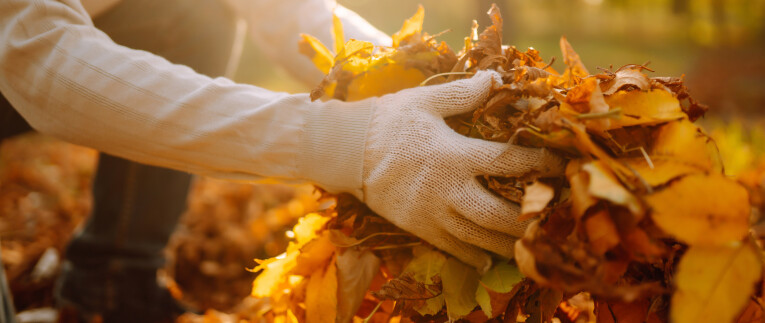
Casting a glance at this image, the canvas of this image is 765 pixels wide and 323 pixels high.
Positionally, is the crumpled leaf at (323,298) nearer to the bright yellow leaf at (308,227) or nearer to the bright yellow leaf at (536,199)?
the bright yellow leaf at (308,227)

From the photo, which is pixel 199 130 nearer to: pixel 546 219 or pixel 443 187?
pixel 443 187

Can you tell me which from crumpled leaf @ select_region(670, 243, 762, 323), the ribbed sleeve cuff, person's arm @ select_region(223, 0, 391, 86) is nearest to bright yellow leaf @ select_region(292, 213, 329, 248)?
the ribbed sleeve cuff

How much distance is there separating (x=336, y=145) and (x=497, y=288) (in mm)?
414

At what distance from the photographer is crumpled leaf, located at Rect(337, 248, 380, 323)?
1.04 meters

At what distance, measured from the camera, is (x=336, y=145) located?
3.39ft

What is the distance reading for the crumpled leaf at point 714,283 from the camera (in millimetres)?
639

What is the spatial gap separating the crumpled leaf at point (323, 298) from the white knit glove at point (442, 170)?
174mm

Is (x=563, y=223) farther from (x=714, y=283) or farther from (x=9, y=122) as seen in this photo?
(x=9, y=122)

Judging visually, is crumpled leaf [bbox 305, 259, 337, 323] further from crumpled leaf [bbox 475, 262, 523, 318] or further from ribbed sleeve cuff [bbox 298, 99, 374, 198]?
crumpled leaf [bbox 475, 262, 523, 318]

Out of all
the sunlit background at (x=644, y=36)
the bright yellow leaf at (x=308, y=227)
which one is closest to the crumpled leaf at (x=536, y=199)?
the bright yellow leaf at (x=308, y=227)

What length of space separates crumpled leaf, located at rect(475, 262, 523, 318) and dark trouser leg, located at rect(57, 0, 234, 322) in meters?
1.36

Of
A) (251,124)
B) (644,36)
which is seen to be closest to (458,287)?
(251,124)

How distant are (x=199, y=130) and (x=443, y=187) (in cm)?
51

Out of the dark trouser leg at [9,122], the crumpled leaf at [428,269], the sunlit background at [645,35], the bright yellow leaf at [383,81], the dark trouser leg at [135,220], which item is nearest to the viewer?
the crumpled leaf at [428,269]
